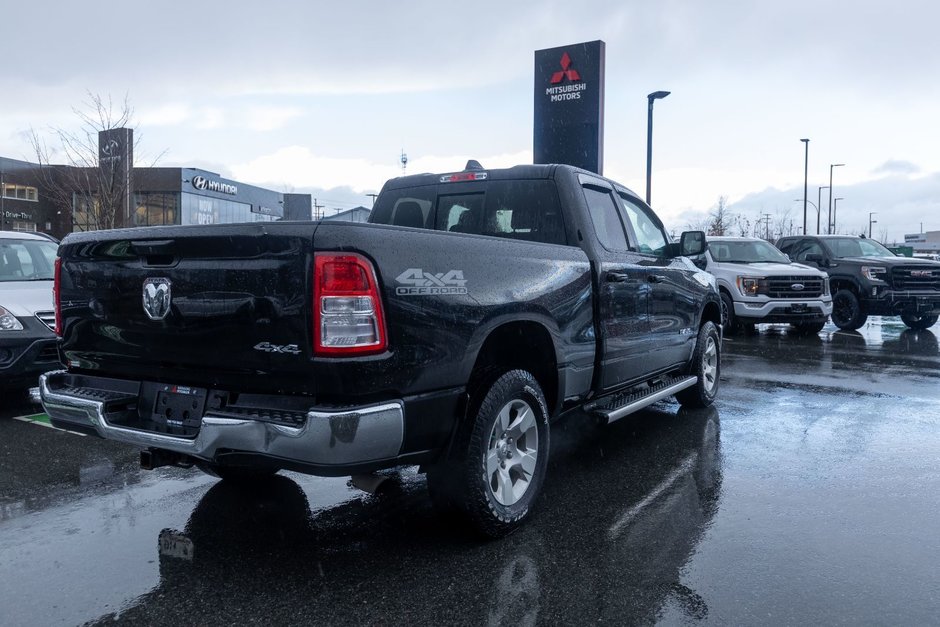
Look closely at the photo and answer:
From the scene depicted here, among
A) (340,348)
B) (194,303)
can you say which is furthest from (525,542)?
(194,303)

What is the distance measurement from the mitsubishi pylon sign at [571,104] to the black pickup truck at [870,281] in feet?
17.2

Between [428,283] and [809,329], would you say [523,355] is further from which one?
[809,329]

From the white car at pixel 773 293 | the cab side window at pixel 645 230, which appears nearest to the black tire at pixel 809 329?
the white car at pixel 773 293

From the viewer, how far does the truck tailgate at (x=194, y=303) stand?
3057mm

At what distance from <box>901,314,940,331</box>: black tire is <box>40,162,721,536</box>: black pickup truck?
1360 centimetres

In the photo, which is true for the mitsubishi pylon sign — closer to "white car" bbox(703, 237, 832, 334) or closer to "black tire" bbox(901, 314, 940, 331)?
"white car" bbox(703, 237, 832, 334)

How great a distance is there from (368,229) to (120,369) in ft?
5.07

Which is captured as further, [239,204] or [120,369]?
[239,204]

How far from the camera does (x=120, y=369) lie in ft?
12.1

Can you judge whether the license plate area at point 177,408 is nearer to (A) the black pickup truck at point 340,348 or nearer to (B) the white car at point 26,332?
(A) the black pickup truck at point 340,348

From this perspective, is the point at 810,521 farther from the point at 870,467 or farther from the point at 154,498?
the point at 154,498

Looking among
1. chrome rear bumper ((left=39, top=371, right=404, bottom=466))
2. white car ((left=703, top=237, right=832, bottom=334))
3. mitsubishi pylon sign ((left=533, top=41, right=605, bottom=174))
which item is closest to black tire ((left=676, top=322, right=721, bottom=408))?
chrome rear bumper ((left=39, top=371, right=404, bottom=466))

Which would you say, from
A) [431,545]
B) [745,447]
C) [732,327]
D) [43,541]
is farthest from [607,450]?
[732,327]

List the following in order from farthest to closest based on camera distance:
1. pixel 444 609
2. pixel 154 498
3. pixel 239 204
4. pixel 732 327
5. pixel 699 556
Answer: pixel 239 204
pixel 732 327
pixel 154 498
pixel 699 556
pixel 444 609
